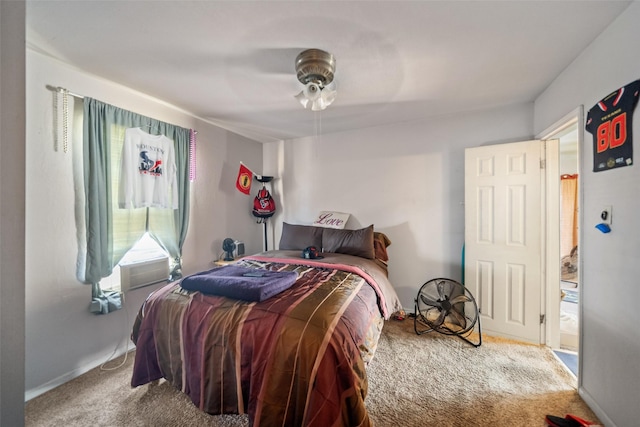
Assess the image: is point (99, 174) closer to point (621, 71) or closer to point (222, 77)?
point (222, 77)

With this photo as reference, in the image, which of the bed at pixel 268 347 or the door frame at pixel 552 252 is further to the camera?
the door frame at pixel 552 252

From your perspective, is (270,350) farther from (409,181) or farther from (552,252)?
(552,252)

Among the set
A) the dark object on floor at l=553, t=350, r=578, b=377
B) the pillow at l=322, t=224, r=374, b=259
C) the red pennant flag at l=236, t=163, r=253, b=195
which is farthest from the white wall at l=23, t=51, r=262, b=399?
the dark object on floor at l=553, t=350, r=578, b=377

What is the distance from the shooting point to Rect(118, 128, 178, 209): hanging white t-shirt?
6.77 feet

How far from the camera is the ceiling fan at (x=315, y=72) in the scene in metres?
1.56

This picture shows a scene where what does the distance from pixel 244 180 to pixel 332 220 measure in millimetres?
1307


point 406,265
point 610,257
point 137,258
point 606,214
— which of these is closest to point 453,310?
point 406,265

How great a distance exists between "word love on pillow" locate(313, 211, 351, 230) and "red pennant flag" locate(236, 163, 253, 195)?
1.04 m

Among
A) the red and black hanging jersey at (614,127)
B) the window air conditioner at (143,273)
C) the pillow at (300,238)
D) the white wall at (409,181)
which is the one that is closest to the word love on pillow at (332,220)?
the white wall at (409,181)

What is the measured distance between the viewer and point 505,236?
7.57ft

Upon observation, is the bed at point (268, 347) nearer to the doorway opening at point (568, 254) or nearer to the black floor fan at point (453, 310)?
the black floor fan at point (453, 310)

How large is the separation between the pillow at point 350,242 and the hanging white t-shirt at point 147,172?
1.67 meters

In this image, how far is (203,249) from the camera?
9.21ft

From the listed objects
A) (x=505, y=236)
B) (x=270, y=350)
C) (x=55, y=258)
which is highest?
(x=505, y=236)
